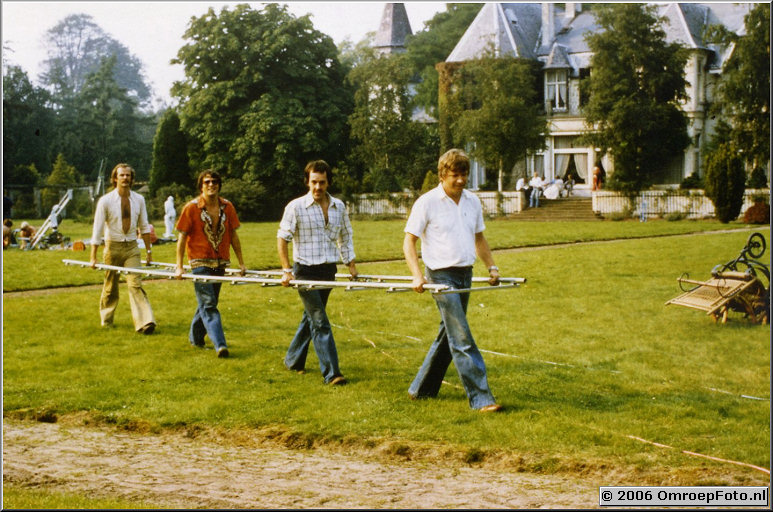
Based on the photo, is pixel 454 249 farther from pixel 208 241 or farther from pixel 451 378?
pixel 208 241

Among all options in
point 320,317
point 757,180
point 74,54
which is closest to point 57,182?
point 74,54

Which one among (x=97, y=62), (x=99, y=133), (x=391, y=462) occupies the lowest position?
(x=391, y=462)

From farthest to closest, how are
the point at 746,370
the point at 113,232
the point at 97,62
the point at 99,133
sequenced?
1. the point at 97,62
2. the point at 99,133
3. the point at 113,232
4. the point at 746,370

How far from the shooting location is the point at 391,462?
23.2 ft

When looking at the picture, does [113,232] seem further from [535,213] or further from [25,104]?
[25,104]

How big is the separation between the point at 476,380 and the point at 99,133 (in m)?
65.5

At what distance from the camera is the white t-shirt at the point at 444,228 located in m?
8.02

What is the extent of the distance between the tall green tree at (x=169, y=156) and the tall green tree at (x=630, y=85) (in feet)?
77.3

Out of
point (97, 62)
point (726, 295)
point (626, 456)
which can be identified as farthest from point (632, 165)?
point (97, 62)

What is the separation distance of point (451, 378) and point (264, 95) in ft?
130

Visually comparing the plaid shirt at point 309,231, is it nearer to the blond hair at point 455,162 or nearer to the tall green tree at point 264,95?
the blond hair at point 455,162

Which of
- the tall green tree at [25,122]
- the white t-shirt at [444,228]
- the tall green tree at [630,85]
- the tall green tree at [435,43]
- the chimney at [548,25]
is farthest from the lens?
the tall green tree at [435,43]

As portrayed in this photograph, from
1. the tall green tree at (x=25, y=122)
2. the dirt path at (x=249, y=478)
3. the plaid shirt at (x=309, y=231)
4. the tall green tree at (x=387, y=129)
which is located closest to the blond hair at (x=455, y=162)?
the plaid shirt at (x=309, y=231)

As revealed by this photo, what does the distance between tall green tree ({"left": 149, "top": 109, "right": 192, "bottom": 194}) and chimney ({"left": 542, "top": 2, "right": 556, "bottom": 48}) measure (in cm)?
2318
